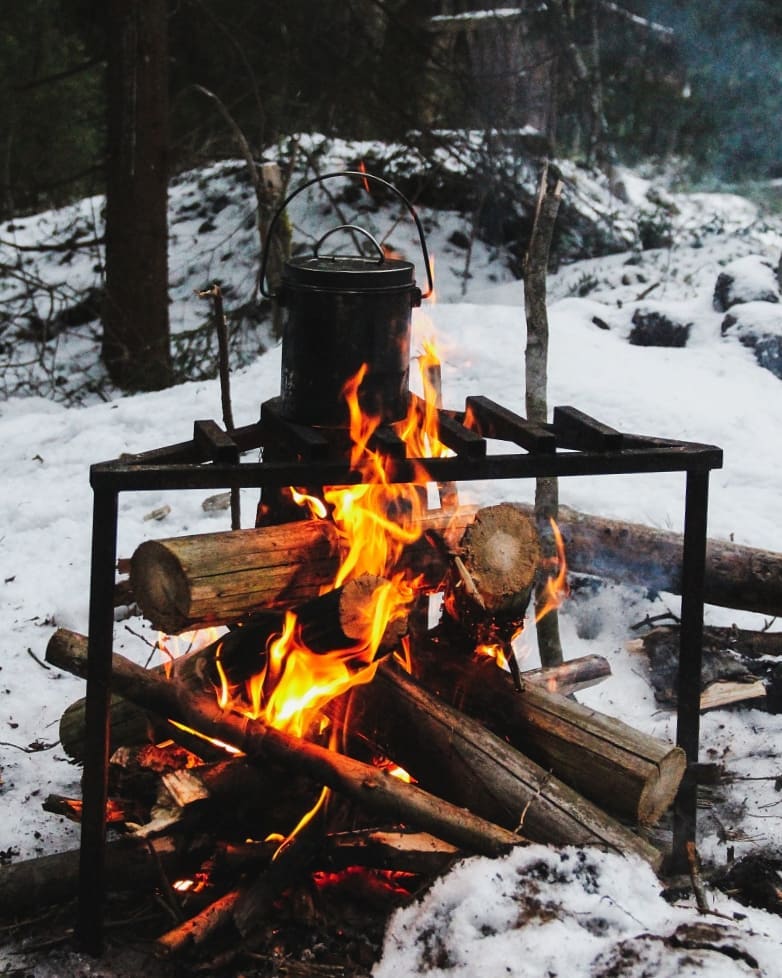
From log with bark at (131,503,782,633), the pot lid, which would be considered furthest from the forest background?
log with bark at (131,503,782,633)

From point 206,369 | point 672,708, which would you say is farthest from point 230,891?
point 206,369

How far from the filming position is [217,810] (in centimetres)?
371

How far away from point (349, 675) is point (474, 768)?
21.5 inches

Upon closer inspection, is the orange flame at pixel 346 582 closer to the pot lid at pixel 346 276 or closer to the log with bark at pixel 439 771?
the log with bark at pixel 439 771

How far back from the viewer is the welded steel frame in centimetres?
323

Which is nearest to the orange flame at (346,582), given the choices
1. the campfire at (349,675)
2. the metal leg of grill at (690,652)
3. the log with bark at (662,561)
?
the campfire at (349,675)

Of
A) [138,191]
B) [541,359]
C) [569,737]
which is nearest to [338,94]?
[138,191]

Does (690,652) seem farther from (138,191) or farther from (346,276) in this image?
(138,191)

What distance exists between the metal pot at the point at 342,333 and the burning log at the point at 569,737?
3.10ft

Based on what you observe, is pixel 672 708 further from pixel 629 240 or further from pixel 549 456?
pixel 629 240

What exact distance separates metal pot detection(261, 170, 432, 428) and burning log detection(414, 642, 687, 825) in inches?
37.3

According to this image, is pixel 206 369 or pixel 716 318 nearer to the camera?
pixel 716 318

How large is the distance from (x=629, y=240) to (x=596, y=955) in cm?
1195

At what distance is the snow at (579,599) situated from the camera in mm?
3051
